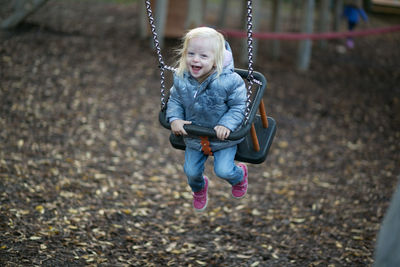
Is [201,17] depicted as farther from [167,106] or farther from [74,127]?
[167,106]

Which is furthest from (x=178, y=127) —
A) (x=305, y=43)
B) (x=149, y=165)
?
(x=305, y=43)

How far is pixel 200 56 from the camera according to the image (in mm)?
2701

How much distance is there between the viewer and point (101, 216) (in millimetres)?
4465

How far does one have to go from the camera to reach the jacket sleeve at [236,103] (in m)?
2.81

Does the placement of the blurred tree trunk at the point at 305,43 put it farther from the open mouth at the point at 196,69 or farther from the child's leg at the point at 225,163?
the open mouth at the point at 196,69

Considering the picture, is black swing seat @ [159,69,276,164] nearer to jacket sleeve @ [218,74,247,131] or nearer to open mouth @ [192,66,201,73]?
jacket sleeve @ [218,74,247,131]

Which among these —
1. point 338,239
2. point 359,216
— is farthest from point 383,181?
point 338,239

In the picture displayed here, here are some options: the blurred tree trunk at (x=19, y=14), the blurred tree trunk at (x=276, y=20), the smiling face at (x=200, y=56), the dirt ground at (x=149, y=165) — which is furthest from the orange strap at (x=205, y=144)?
the blurred tree trunk at (x=276, y=20)

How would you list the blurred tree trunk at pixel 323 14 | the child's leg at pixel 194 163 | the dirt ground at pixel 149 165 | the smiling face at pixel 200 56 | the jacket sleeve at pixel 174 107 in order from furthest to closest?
the blurred tree trunk at pixel 323 14 < the dirt ground at pixel 149 165 < the child's leg at pixel 194 163 < the jacket sleeve at pixel 174 107 < the smiling face at pixel 200 56

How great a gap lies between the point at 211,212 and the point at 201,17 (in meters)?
3.84

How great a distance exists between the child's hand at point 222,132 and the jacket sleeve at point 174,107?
289 mm

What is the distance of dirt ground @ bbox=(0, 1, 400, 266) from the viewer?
4.13m

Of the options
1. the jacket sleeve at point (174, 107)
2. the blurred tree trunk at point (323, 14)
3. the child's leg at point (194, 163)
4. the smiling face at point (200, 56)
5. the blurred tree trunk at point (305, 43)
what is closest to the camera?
the smiling face at point (200, 56)

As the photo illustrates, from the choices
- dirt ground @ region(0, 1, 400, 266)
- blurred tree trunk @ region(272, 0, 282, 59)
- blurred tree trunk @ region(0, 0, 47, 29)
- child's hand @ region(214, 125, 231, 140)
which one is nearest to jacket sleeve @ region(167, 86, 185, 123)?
child's hand @ region(214, 125, 231, 140)
